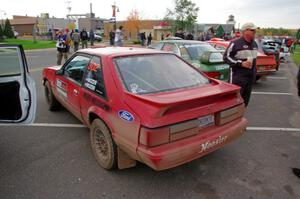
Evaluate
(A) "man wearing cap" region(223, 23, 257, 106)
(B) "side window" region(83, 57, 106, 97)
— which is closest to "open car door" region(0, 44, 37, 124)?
(B) "side window" region(83, 57, 106, 97)

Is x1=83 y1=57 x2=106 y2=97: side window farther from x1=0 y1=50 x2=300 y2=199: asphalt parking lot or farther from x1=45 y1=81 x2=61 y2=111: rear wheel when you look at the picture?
x1=45 y1=81 x2=61 y2=111: rear wheel

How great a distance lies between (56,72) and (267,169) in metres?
3.87

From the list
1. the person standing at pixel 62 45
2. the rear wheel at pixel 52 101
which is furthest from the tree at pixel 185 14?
the rear wheel at pixel 52 101

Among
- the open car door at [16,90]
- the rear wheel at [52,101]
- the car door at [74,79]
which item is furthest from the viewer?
the rear wheel at [52,101]

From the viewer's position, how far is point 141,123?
262 centimetres

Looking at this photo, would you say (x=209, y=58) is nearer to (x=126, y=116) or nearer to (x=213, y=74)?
(x=213, y=74)

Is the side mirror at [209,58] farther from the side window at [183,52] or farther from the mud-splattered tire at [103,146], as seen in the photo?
the mud-splattered tire at [103,146]

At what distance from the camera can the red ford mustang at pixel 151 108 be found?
2.64m

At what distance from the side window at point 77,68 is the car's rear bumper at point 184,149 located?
1873mm

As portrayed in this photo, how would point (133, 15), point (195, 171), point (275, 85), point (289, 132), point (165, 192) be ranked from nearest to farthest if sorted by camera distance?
point (165, 192) → point (195, 171) → point (289, 132) → point (275, 85) → point (133, 15)

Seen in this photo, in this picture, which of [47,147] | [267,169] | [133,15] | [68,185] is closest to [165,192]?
[68,185]

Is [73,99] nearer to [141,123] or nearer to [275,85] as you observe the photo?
[141,123]

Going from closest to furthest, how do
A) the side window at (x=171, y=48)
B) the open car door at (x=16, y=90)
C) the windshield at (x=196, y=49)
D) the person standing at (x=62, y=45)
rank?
the open car door at (x=16, y=90) < the windshield at (x=196, y=49) < the side window at (x=171, y=48) < the person standing at (x=62, y=45)

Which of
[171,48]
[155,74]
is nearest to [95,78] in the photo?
[155,74]
